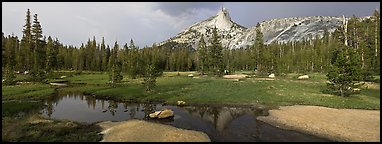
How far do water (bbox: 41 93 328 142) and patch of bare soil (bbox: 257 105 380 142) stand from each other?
172 centimetres

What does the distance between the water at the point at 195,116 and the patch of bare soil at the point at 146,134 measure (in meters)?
1.93

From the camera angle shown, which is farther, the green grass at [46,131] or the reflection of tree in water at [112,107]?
the reflection of tree in water at [112,107]

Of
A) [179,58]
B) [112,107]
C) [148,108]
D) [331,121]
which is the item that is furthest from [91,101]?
[179,58]

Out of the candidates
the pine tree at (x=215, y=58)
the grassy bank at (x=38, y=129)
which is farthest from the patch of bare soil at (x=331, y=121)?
the pine tree at (x=215, y=58)

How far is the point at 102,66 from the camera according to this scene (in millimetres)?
124438

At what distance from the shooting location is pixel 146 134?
67.6 feet

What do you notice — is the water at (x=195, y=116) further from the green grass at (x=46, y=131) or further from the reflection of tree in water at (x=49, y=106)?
the green grass at (x=46, y=131)

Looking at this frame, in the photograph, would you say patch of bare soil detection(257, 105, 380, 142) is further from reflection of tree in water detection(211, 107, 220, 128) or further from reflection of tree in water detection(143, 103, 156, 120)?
reflection of tree in water detection(143, 103, 156, 120)

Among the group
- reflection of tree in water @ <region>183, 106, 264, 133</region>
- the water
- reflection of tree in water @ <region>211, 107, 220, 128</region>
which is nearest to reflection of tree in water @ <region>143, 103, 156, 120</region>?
the water

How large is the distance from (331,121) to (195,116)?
1483 centimetres

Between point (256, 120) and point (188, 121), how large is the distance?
25.2 feet

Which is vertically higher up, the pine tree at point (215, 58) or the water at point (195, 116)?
the pine tree at point (215, 58)

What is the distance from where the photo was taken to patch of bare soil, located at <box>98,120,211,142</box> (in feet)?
63.8

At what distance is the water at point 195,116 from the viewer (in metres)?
22.0
